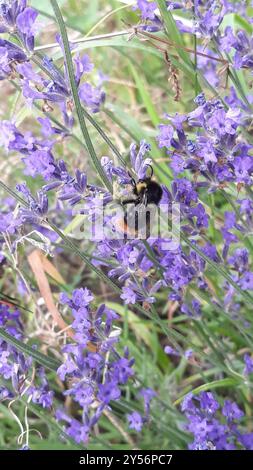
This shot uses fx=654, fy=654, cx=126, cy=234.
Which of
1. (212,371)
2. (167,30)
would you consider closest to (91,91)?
(167,30)

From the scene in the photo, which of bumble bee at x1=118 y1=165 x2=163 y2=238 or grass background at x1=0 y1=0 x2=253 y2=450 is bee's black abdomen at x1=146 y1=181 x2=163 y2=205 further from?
grass background at x1=0 y1=0 x2=253 y2=450

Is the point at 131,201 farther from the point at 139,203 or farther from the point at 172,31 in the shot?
the point at 172,31

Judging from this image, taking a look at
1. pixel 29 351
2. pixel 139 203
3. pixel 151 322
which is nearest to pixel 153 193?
pixel 139 203

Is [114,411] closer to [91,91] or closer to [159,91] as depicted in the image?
[91,91]

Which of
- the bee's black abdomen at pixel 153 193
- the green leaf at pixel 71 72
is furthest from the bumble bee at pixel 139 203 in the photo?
the green leaf at pixel 71 72

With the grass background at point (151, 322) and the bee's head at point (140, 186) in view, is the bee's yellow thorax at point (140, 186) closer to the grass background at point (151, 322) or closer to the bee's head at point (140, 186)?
the bee's head at point (140, 186)

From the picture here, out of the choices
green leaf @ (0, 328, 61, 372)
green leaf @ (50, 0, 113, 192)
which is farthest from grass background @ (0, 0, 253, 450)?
green leaf @ (50, 0, 113, 192)

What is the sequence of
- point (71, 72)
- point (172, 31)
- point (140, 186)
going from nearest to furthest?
Result: point (71, 72)
point (140, 186)
point (172, 31)
